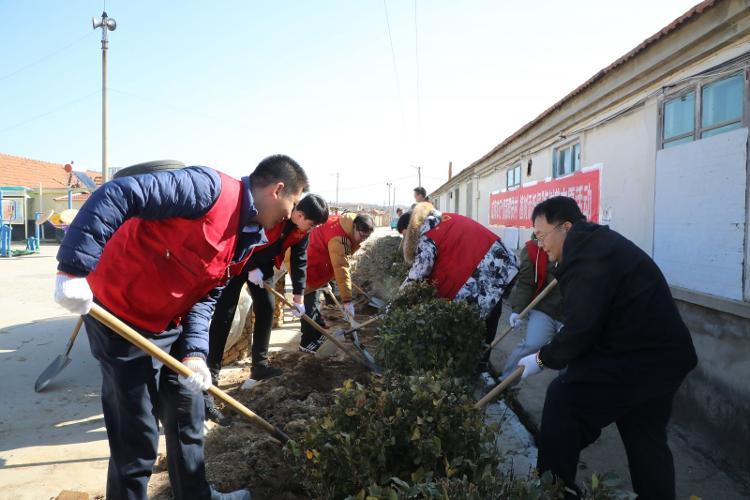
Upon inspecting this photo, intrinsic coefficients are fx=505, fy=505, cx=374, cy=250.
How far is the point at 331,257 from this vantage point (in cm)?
548

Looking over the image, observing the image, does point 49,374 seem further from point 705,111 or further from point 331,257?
point 705,111

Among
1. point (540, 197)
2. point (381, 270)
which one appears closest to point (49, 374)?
point (540, 197)

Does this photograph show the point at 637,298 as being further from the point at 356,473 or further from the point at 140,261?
the point at 140,261

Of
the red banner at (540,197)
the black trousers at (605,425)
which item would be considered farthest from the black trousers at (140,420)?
the red banner at (540,197)

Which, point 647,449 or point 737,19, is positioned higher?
point 737,19

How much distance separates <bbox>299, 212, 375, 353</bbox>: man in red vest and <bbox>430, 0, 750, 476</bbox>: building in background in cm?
271

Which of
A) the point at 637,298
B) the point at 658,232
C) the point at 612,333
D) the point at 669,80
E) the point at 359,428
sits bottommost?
the point at 359,428

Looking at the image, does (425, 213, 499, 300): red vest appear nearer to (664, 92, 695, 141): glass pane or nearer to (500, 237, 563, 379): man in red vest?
(500, 237, 563, 379): man in red vest

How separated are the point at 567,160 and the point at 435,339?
15.8 feet

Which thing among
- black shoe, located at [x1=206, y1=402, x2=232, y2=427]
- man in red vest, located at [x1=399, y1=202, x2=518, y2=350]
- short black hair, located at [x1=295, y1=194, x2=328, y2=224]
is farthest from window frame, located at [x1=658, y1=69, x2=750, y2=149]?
black shoe, located at [x1=206, y1=402, x2=232, y2=427]

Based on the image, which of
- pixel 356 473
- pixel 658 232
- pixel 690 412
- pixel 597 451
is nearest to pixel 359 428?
pixel 356 473

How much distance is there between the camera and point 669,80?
170 inches

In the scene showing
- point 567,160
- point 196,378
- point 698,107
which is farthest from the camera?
point 567,160

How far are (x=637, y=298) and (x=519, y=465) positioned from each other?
147cm
